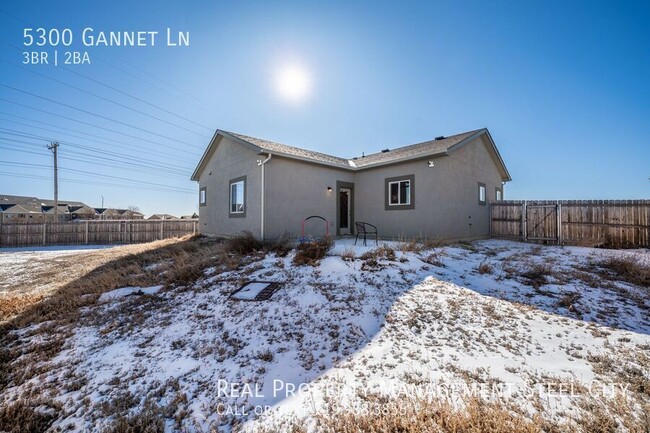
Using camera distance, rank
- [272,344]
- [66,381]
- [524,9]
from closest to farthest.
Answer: [66,381], [272,344], [524,9]

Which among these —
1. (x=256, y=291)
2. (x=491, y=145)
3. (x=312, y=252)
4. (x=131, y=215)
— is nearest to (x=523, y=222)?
(x=491, y=145)

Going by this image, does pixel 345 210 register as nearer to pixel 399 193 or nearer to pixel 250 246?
pixel 399 193

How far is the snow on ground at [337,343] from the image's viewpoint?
2.27 meters

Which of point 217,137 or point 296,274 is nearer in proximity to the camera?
point 296,274

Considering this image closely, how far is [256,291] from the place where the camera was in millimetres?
4617

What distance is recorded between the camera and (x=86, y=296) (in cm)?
522

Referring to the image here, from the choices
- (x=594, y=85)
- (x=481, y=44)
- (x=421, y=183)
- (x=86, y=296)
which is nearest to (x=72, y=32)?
(x=86, y=296)

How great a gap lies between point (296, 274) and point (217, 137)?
953 cm

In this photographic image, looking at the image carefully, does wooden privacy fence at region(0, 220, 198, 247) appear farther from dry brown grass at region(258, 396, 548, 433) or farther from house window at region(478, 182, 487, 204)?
dry brown grass at region(258, 396, 548, 433)

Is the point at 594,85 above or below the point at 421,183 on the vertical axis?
above

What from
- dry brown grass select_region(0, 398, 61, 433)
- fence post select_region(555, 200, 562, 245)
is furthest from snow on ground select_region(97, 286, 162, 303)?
fence post select_region(555, 200, 562, 245)

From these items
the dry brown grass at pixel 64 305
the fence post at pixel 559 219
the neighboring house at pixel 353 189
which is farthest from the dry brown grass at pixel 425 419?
the fence post at pixel 559 219

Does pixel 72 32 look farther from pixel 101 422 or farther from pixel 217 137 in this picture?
pixel 101 422

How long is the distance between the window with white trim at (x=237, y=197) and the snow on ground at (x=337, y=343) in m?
5.47
